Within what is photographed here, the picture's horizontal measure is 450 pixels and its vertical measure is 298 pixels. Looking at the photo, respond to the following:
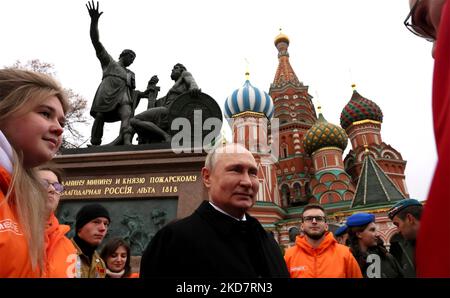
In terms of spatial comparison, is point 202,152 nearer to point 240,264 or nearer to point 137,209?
point 137,209

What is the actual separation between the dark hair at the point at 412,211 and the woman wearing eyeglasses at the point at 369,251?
1.32 ft

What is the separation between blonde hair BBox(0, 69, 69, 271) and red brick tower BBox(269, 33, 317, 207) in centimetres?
3263

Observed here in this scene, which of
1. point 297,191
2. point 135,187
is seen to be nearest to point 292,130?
point 297,191

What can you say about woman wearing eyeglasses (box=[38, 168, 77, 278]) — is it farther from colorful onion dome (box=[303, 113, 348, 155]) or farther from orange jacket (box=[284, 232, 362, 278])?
colorful onion dome (box=[303, 113, 348, 155])

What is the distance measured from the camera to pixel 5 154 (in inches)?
48.2

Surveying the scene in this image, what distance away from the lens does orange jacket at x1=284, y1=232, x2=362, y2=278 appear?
3.02 m

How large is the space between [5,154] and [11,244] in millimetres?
342

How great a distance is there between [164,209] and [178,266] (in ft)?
13.8

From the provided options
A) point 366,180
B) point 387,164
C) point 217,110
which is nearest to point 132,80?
point 217,110

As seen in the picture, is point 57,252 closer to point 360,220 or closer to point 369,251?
point 369,251

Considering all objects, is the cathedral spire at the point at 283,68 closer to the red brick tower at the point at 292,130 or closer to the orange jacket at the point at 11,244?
the red brick tower at the point at 292,130

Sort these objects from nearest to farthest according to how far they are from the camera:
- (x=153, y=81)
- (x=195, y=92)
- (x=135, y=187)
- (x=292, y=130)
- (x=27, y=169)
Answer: (x=27, y=169) → (x=135, y=187) → (x=195, y=92) → (x=153, y=81) → (x=292, y=130)

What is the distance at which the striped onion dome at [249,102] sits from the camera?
102 feet

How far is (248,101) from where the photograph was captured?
3094 cm
